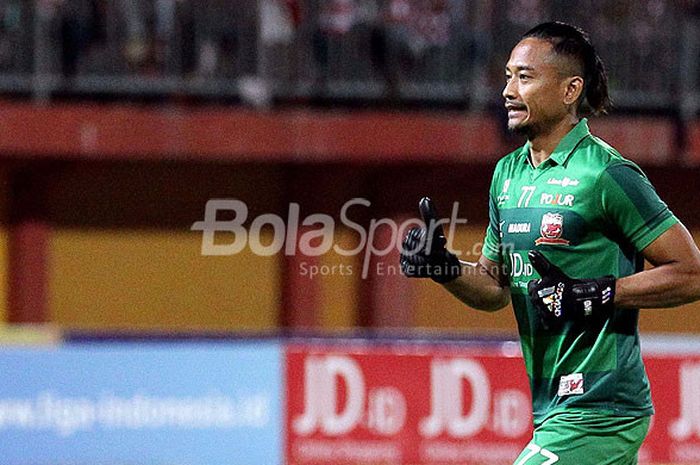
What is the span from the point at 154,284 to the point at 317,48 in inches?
136

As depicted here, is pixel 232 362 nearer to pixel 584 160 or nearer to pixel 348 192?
pixel 348 192

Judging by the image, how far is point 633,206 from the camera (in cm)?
446

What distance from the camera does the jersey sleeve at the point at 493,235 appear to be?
4.95 meters

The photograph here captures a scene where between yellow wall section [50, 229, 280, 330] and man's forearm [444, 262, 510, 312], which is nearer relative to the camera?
man's forearm [444, 262, 510, 312]

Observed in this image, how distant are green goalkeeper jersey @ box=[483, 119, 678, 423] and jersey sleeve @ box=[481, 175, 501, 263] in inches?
8.1

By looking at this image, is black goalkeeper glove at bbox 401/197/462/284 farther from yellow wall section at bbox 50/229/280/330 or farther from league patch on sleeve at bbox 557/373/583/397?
yellow wall section at bbox 50/229/280/330

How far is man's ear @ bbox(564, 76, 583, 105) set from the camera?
15.3ft

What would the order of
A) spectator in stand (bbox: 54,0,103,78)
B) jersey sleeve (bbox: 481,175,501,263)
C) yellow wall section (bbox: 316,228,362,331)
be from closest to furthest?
jersey sleeve (bbox: 481,175,501,263) → spectator in stand (bbox: 54,0,103,78) → yellow wall section (bbox: 316,228,362,331)

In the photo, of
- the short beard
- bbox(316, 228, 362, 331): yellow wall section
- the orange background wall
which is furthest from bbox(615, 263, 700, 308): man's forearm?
bbox(316, 228, 362, 331): yellow wall section

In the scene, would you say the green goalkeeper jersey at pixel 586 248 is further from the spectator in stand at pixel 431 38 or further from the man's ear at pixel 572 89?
the spectator in stand at pixel 431 38

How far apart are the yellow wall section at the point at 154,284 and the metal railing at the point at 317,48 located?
7.60ft

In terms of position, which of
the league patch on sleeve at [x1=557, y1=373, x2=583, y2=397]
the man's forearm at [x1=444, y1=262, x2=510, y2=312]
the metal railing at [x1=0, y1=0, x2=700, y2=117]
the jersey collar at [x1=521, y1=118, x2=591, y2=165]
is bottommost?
the league patch on sleeve at [x1=557, y1=373, x2=583, y2=397]

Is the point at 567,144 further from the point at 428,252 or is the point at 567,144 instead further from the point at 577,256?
the point at 428,252

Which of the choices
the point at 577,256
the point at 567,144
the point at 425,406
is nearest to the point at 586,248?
the point at 577,256
